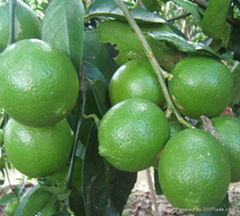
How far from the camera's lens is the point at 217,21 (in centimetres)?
99

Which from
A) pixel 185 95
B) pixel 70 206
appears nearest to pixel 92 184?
pixel 70 206

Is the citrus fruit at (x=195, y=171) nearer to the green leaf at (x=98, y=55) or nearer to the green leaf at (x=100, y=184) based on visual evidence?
the green leaf at (x=100, y=184)

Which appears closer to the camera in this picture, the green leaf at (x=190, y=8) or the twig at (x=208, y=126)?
the twig at (x=208, y=126)

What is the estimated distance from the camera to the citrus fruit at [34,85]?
751 mm

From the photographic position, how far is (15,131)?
0.87 metres

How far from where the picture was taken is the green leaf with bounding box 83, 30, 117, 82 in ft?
3.73

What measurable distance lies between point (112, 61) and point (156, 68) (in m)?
0.40

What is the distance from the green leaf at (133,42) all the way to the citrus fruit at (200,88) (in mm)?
98

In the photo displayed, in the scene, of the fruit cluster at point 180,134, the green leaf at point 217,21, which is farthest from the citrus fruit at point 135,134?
the green leaf at point 217,21

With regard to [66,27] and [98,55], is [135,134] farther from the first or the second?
[98,55]

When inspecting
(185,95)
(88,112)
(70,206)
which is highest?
(185,95)

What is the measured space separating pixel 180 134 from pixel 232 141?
0.45ft

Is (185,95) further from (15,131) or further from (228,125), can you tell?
(15,131)

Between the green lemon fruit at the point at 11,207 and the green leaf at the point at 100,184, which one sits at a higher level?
the green leaf at the point at 100,184
